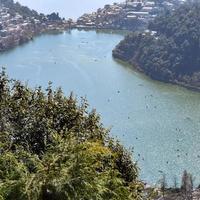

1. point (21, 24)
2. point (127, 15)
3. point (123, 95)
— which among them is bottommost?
point (21, 24)

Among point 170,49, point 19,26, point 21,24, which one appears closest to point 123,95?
point 170,49

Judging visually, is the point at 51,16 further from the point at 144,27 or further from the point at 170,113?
the point at 170,113

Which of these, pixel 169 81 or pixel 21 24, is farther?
pixel 21 24

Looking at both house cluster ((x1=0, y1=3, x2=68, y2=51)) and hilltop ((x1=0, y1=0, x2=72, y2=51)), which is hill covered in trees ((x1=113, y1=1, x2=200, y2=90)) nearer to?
house cluster ((x1=0, y1=3, x2=68, y2=51))

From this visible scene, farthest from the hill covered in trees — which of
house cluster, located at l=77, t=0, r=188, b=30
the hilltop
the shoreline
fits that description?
the hilltop

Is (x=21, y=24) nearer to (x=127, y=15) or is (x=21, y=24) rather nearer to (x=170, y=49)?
(x=127, y=15)

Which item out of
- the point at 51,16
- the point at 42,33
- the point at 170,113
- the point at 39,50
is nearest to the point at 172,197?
the point at 170,113
